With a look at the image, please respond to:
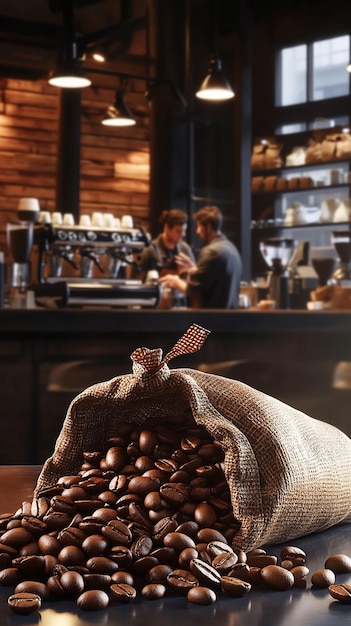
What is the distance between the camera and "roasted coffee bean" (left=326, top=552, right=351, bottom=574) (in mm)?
750

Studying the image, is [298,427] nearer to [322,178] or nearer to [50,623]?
[50,623]

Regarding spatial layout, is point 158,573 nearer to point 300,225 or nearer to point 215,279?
point 215,279

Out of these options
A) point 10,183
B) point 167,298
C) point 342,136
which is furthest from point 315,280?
point 10,183

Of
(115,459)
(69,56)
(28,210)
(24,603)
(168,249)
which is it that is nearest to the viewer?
(24,603)

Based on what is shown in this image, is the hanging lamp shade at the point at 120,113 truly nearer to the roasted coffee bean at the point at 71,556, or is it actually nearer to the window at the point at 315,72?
the window at the point at 315,72

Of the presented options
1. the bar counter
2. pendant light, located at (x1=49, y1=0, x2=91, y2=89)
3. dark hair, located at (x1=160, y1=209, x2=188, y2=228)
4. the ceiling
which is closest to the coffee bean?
the bar counter

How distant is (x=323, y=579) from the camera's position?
71 centimetres

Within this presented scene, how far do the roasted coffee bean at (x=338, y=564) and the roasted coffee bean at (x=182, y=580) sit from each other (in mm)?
121

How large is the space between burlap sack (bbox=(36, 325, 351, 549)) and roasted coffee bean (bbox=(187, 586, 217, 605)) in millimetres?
119

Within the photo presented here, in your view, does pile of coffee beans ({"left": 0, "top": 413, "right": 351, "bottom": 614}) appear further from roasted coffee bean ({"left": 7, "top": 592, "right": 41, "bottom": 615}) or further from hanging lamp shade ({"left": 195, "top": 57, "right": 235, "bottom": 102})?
hanging lamp shade ({"left": 195, "top": 57, "right": 235, "bottom": 102})

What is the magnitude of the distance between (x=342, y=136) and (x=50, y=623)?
7.49 metres

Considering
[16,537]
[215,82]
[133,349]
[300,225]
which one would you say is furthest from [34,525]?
[300,225]

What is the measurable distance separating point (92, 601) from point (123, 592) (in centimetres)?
3

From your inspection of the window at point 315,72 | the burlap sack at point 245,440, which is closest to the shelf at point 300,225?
the window at point 315,72
